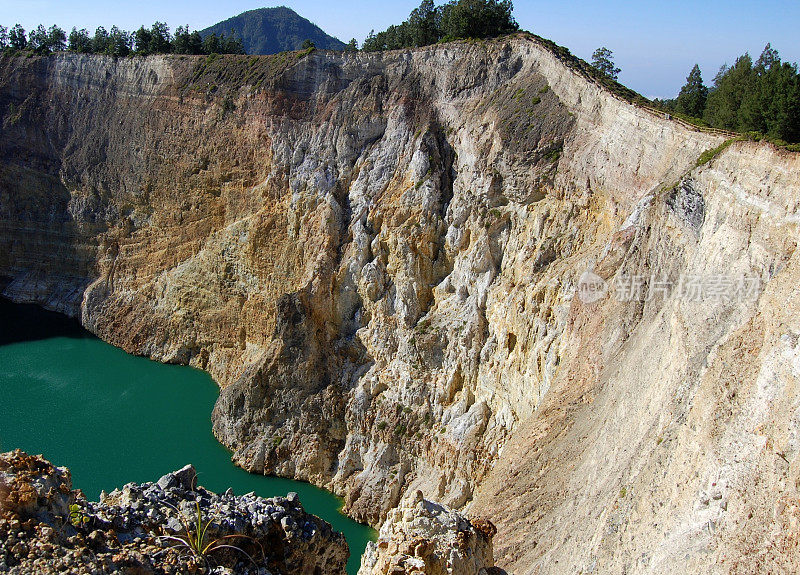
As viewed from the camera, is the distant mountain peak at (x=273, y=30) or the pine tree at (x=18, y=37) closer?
the pine tree at (x=18, y=37)

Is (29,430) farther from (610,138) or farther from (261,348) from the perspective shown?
(610,138)

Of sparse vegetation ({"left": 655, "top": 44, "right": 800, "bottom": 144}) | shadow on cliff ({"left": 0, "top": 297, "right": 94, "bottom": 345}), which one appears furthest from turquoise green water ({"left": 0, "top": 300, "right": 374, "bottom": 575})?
sparse vegetation ({"left": 655, "top": 44, "right": 800, "bottom": 144})

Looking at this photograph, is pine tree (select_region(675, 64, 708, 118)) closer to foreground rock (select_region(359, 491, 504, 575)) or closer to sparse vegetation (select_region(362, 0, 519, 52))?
sparse vegetation (select_region(362, 0, 519, 52))

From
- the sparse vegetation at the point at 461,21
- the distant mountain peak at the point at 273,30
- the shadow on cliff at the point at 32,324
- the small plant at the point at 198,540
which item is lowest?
the shadow on cliff at the point at 32,324

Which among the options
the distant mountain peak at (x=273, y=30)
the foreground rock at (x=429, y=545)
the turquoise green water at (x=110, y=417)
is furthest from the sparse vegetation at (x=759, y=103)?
the distant mountain peak at (x=273, y=30)

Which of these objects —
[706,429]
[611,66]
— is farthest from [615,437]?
[611,66]

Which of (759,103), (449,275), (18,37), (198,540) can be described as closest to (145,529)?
(198,540)

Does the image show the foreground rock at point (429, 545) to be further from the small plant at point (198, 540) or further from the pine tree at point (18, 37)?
the pine tree at point (18, 37)
